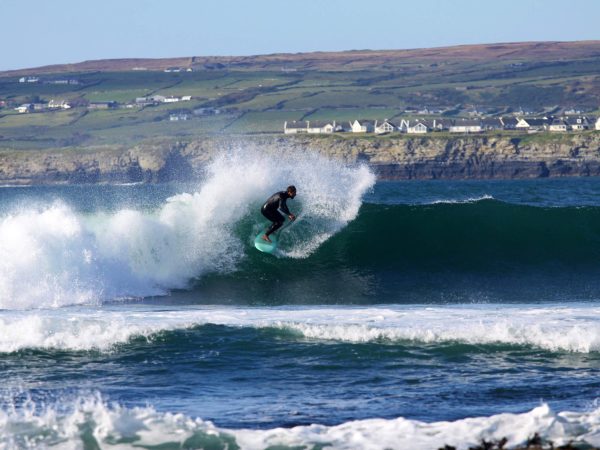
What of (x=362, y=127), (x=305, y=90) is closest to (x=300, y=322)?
(x=362, y=127)

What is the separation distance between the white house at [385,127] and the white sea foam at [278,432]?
9297cm

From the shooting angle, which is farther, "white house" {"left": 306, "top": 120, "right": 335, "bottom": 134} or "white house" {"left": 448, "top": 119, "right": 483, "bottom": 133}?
"white house" {"left": 448, "top": 119, "right": 483, "bottom": 133}

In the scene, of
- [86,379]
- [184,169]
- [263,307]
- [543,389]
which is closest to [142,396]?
[86,379]

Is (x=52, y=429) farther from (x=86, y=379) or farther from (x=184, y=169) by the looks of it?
(x=184, y=169)

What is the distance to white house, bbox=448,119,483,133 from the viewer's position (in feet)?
345

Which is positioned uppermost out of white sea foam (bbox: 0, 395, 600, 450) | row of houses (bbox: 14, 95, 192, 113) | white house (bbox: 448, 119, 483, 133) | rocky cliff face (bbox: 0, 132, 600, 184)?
row of houses (bbox: 14, 95, 192, 113)

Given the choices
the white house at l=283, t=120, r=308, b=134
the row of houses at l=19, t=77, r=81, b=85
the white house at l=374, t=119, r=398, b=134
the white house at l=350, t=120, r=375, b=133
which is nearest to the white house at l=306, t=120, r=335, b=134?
the white house at l=283, t=120, r=308, b=134

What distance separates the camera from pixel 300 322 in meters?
13.4

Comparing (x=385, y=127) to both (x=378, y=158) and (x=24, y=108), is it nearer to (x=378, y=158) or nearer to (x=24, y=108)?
(x=378, y=158)

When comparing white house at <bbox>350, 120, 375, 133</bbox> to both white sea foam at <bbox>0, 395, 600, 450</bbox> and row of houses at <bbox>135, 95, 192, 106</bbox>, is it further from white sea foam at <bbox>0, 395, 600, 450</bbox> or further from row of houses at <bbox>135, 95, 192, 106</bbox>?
white sea foam at <bbox>0, 395, 600, 450</bbox>

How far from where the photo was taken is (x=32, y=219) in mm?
18531

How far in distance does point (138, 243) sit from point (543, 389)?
10.8 metres

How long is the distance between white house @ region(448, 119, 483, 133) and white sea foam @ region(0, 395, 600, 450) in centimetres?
9690

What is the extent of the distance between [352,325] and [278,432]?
15.1ft
